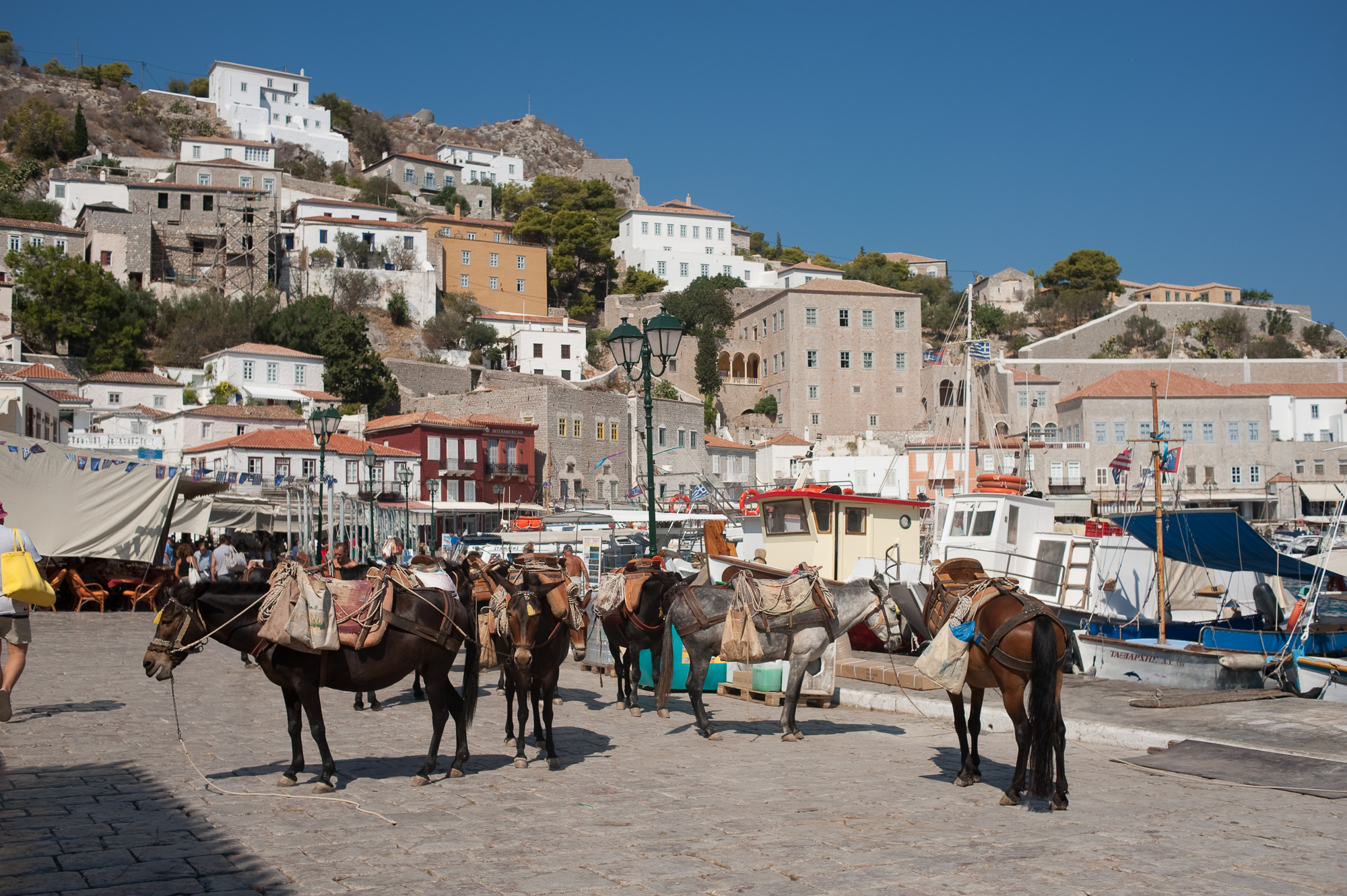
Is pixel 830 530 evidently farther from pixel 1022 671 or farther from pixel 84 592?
pixel 84 592

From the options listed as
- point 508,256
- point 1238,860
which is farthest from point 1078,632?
point 508,256

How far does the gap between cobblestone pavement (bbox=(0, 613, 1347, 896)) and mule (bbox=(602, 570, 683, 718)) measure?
1.54 meters

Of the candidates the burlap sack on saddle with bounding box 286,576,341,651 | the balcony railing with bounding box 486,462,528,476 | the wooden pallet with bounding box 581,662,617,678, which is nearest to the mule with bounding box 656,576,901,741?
the burlap sack on saddle with bounding box 286,576,341,651

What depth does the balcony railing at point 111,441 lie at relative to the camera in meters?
45.0

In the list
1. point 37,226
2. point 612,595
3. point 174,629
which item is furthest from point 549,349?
point 174,629

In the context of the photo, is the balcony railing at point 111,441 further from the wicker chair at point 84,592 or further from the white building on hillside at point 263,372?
the wicker chair at point 84,592

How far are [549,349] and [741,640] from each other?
69748 mm

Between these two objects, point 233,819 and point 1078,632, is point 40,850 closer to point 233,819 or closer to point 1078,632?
point 233,819

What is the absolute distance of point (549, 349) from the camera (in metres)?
78.9

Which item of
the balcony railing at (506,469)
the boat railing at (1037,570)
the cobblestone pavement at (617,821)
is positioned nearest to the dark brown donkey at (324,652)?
the cobblestone pavement at (617,821)

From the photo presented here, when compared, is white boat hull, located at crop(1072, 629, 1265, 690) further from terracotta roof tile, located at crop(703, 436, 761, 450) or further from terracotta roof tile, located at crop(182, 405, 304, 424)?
terracotta roof tile, located at crop(703, 436, 761, 450)

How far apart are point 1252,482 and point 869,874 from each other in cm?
6815

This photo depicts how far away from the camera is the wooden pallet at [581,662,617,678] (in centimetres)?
1613

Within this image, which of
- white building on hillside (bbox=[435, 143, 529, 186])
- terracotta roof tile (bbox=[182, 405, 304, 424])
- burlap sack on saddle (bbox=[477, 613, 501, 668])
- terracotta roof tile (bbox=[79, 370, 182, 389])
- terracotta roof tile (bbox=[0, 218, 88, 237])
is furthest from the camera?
white building on hillside (bbox=[435, 143, 529, 186])
